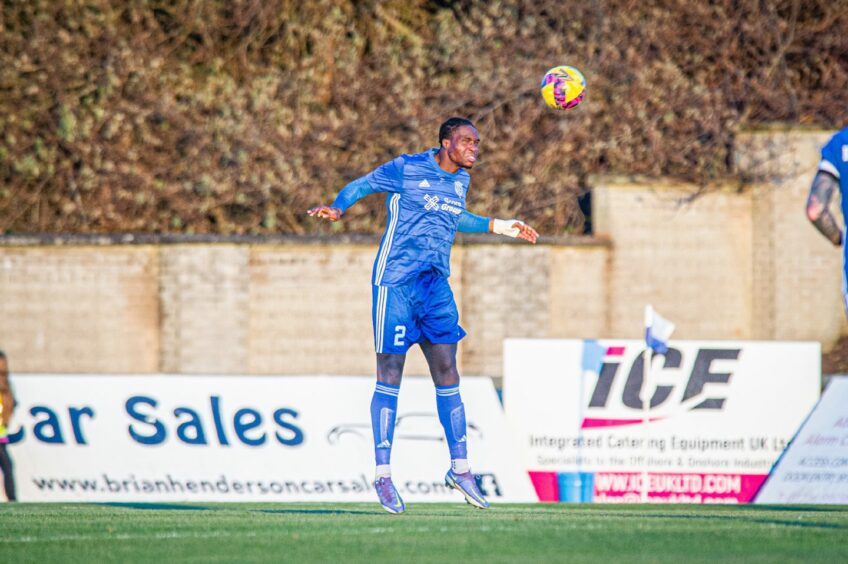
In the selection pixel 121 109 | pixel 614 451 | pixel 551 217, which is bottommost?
pixel 614 451

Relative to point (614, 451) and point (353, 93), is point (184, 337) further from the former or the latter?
point (614, 451)

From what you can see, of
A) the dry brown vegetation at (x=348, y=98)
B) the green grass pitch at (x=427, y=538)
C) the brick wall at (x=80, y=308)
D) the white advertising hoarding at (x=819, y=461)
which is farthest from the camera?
the dry brown vegetation at (x=348, y=98)

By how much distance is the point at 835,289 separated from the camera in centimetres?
1944

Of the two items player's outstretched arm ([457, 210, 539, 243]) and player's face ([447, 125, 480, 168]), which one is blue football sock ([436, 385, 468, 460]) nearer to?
player's outstretched arm ([457, 210, 539, 243])

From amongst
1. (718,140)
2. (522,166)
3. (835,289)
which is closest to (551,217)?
(522,166)

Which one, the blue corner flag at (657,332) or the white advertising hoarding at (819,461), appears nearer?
the white advertising hoarding at (819,461)

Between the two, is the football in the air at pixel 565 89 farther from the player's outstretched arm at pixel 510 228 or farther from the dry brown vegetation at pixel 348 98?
the dry brown vegetation at pixel 348 98

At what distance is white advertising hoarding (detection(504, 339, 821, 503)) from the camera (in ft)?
42.2

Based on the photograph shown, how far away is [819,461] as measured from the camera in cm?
1278

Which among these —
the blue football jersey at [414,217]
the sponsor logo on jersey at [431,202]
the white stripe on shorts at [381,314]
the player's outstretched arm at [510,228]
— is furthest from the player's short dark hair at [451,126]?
the white stripe on shorts at [381,314]

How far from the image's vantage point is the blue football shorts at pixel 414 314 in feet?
26.2

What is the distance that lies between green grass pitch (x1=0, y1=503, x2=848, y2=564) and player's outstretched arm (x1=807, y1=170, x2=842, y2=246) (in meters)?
1.65

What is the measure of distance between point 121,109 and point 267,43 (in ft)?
9.17

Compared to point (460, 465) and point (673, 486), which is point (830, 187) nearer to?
point (460, 465)
